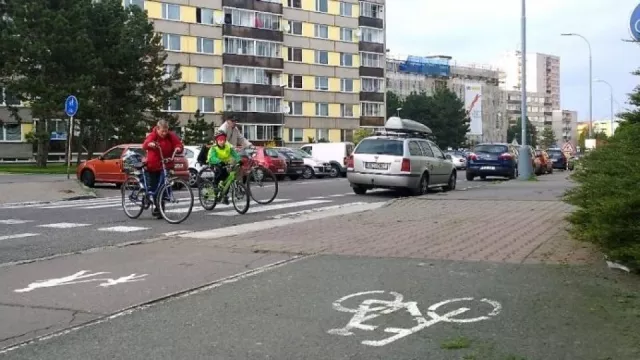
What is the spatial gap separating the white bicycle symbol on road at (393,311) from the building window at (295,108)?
7293 centimetres

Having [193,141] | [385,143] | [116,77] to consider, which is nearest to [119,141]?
[116,77]

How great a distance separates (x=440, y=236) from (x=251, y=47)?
6649 cm

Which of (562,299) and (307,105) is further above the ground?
(307,105)

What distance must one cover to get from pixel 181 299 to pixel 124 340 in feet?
4.01

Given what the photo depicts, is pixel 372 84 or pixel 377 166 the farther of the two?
pixel 372 84

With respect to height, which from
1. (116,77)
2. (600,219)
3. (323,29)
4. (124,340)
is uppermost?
(323,29)

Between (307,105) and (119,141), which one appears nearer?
(119,141)

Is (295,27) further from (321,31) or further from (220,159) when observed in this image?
(220,159)

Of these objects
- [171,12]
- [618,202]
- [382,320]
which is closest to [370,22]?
[171,12]

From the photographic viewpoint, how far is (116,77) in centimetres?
4278

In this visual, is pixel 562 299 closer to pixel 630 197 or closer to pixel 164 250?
pixel 630 197

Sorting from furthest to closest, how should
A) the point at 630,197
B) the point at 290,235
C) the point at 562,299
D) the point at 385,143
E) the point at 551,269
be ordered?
the point at 385,143 < the point at 290,235 < the point at 551,269 < the point at 630,197 < the point at 562,299

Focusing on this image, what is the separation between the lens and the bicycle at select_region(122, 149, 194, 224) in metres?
12.0

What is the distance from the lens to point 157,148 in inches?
474
